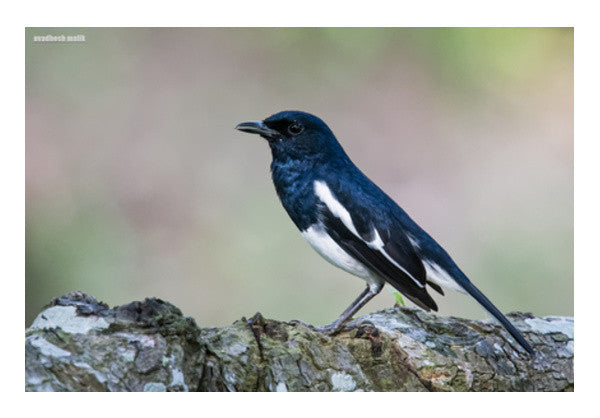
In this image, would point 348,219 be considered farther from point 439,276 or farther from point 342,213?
point 439,276

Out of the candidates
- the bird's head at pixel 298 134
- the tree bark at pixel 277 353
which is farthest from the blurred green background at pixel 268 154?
the tree bark at pixel 277 353

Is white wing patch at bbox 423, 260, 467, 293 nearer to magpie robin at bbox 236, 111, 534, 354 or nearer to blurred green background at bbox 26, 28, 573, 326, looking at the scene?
magpie robin at bbox 236, 111, 534, 354

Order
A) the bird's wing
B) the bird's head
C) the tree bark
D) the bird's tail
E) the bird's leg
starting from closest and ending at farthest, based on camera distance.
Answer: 1. the tree bark
2. the bird's tail
3. the bird's wing
4. the bird's leg
5. the bird's head

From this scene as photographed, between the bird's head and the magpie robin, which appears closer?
the magpie robin

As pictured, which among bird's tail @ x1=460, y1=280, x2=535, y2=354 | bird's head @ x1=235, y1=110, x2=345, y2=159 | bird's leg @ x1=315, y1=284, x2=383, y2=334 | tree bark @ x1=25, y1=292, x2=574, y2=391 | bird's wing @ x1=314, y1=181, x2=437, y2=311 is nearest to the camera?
tree bark @ x1=25, y1=292, x2=574, y2=391

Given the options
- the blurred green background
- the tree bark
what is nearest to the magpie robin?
the blurred green background

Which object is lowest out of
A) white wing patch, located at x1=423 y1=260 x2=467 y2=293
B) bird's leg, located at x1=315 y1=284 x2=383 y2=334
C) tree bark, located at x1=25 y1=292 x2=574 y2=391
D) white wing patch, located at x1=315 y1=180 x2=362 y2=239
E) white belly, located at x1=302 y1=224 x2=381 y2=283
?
tree bark, located at x1=25 y1=292 x2=574 y2=391
